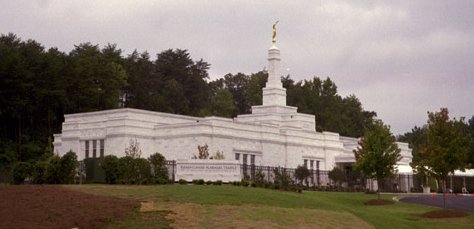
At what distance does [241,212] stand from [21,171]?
1565cm

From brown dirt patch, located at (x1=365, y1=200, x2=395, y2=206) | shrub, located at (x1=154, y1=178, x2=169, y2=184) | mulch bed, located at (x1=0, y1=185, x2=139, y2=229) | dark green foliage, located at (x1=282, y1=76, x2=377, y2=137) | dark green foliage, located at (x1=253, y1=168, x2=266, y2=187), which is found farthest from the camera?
dark green foliage, located at (x1=282, y1=76, x2=377, y2=137)

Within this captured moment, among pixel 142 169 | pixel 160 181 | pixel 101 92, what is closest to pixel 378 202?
pixel 160 181

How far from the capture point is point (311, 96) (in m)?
117

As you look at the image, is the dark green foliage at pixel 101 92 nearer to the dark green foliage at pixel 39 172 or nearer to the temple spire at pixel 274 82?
the dark green foliage at pixel 39 172

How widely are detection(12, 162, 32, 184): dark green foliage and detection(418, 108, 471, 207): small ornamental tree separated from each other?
844 inches

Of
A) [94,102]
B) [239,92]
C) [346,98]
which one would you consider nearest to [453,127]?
[94,102]

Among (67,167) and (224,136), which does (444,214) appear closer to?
(67,167)

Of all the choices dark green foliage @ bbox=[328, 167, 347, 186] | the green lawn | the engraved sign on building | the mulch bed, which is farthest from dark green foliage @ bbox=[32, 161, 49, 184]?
dark green foliage @ bbox=[328, 167, 347, 186]

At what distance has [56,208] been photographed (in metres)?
28.7

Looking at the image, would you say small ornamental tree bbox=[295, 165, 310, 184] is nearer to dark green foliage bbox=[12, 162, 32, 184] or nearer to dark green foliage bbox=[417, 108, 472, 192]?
dark green foliage bbox=[417, 108, 472, 192]

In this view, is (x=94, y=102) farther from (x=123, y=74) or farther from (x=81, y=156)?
(x=81, y=156)

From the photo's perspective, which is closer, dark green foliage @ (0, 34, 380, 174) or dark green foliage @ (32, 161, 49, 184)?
dark green foliage @ (32, 161, 49, 184)

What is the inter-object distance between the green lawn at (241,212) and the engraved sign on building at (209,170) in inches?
347

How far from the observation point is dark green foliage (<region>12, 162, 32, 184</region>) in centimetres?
4119
